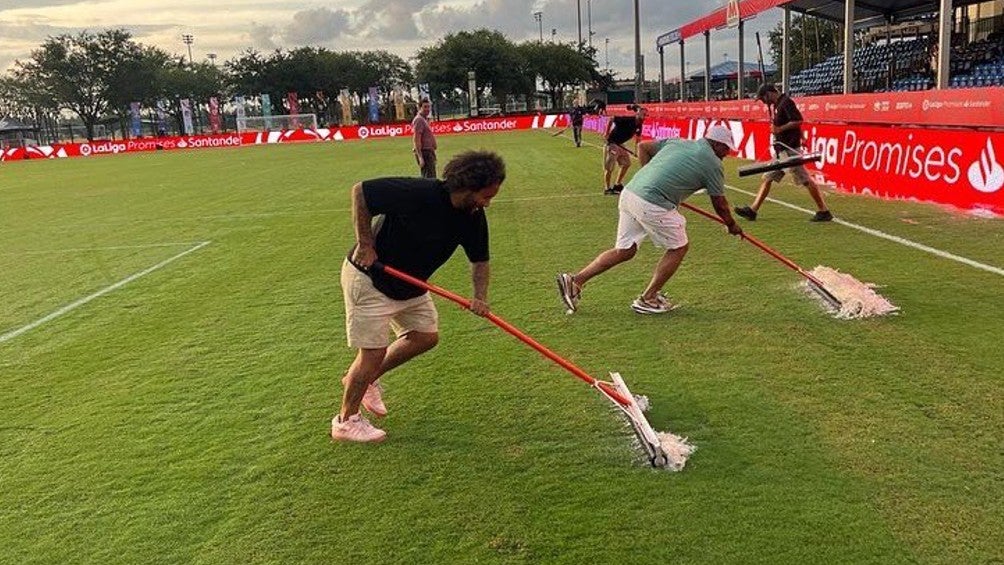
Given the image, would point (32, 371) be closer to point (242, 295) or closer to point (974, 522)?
point (242, 295)

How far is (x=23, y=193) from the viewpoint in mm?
21938

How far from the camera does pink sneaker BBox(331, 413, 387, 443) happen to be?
13.9 ft

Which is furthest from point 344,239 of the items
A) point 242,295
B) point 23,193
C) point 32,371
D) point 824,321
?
point 23,193

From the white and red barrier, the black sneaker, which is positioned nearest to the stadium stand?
the black sneaker

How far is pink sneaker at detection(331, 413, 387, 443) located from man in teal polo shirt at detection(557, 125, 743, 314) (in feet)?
8.90

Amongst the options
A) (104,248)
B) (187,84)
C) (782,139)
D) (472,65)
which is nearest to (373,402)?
(782,139)

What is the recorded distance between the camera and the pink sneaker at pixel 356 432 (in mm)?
4242

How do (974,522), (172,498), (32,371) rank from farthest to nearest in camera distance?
1. (32,371)
2. (172,498)
3. (974,522)

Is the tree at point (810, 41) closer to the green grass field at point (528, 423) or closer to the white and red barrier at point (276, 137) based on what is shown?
the white and red barrier at point (276, 137)

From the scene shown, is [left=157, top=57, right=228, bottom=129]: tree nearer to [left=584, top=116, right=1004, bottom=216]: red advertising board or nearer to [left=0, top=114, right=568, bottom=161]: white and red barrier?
[left=0, top=114, right=568, bottom=161]: white and red barrier

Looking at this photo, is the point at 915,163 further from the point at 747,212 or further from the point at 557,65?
the point at 557,65

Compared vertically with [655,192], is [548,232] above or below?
below

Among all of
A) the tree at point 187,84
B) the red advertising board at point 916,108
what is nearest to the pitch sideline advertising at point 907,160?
the red advertising board at point 916,108

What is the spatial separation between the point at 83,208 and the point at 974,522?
58.1ft
